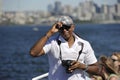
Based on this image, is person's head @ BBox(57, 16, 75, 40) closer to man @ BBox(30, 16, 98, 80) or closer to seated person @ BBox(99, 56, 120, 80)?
man @ BBox(30, 16, 98, 80)

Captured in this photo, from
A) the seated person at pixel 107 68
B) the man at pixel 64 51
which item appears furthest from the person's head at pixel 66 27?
the seated person at pixel 107 68

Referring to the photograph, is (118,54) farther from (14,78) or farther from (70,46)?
(14,78)

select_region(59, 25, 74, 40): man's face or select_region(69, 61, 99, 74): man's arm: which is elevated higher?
select_region(59, 25, 74, 40): man's face

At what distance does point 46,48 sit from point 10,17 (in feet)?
629

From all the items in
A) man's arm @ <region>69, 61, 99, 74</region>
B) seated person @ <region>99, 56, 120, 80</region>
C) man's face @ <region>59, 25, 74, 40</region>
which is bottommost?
seated person @ <region>99, 56, 120, 80</region>

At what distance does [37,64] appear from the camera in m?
34.8

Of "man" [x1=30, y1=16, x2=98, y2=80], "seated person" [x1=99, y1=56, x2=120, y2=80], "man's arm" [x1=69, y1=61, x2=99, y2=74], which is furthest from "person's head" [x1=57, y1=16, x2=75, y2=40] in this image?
"seated person" [x1=99, y1=56, x2=120, y2=80]

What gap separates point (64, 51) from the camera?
5723 mm

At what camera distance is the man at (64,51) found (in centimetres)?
566

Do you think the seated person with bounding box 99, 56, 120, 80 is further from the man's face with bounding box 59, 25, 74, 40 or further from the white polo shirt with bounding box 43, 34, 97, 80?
the man's face with bounding box 59, 25, 74, 40

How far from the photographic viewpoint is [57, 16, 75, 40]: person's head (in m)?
5.68

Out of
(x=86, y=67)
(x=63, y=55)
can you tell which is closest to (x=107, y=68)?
(x=86, y=67)

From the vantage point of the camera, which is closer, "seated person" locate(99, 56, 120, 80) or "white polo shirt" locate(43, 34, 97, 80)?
"white polo shirt" locate(43, 34, 97, 80)

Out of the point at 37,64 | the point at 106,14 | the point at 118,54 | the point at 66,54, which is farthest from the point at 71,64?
the point at 106,14
